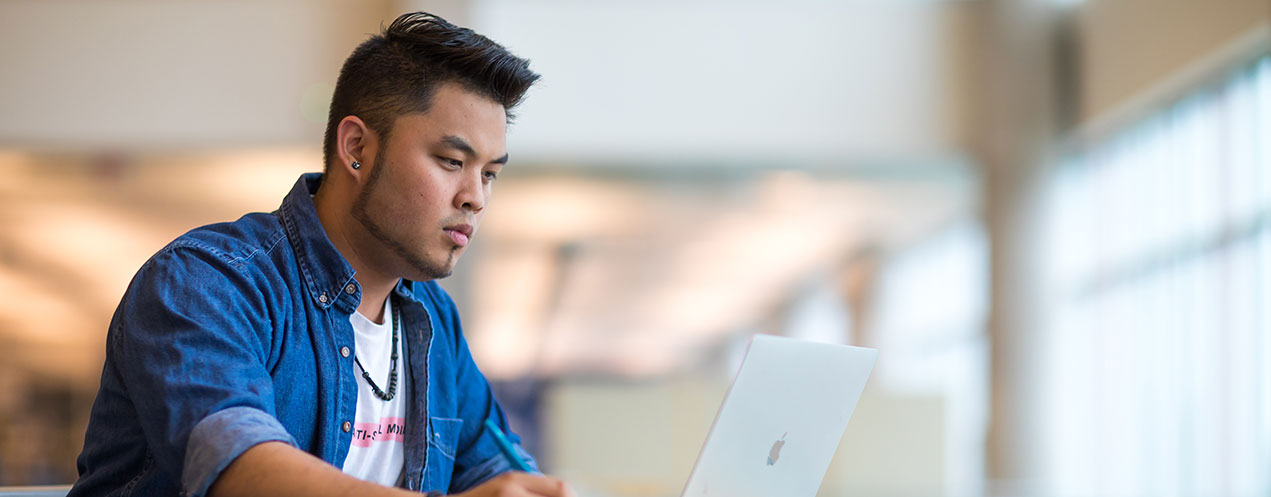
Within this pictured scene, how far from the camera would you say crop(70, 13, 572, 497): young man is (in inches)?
37.4

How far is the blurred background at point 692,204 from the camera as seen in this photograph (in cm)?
507

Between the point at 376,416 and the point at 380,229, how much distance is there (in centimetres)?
22

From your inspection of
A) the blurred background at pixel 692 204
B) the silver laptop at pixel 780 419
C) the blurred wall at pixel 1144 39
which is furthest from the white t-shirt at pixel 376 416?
the blurred background at pixel 692 204

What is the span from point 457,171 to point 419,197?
0.17ft

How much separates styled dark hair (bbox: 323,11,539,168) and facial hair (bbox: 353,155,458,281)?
4cm

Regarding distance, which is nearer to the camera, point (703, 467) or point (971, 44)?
point (703, 467)

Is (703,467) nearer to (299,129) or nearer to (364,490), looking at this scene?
(364,490)

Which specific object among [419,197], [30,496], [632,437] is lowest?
[632,437]

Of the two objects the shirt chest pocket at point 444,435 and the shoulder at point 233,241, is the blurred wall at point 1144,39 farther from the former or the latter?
the shoulder at point 233,241

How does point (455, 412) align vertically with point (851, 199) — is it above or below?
below

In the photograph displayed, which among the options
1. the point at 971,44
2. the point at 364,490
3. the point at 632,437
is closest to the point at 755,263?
the point at 632,437

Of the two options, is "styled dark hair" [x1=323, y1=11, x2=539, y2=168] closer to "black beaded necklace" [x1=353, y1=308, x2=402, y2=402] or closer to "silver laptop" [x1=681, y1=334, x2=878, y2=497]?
"black beaded necklace" [x1=353, y1=308, x2=402, y2=402]

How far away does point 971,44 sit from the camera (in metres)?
5.46

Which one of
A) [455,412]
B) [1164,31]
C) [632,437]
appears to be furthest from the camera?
[632,437]
